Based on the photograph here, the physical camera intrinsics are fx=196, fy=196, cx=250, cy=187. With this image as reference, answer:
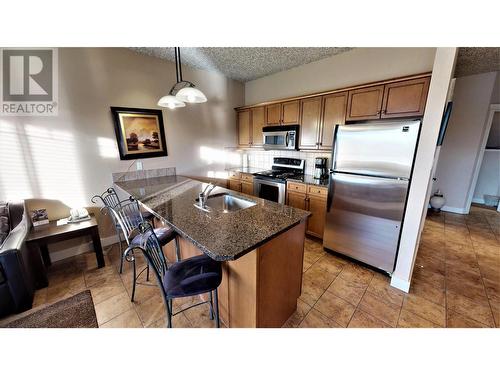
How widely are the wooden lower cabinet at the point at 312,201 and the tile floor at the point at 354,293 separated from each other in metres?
0.29

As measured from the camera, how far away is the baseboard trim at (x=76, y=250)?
2.43 meters

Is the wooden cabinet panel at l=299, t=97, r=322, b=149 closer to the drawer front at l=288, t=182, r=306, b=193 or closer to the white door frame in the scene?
the drawer front at l=288, t=182, r=306, b=193

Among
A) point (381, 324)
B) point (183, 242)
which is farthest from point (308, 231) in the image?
point (183, 242)

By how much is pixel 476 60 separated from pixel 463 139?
1551 mm

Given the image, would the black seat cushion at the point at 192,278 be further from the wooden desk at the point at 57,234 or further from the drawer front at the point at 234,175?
the drawer front at the point at 234,175

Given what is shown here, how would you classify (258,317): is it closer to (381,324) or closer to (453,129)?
(381,324)

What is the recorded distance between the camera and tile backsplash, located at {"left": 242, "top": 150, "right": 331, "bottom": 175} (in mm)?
3254

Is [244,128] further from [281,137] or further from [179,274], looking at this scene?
[179,274]

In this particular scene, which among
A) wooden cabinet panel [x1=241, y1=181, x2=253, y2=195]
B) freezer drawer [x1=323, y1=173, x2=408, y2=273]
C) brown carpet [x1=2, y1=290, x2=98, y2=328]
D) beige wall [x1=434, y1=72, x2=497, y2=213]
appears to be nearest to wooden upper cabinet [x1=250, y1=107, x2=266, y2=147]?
wooden cabinet panel [x1=241, y1=181, x2=253, y2=195]

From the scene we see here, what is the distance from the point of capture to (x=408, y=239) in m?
1.88

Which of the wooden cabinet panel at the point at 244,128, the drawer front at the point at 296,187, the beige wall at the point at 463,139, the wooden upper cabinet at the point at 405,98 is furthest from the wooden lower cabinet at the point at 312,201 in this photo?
the beige wall at the point at 463,139
